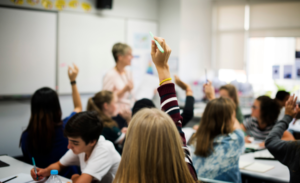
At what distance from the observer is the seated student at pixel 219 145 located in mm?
1960

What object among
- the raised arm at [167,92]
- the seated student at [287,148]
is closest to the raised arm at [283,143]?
the seated student at [287,148]

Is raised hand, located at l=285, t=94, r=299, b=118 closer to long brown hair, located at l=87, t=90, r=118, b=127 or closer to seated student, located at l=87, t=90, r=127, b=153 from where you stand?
seated student, located at l=87, t=90, r=127, b=153

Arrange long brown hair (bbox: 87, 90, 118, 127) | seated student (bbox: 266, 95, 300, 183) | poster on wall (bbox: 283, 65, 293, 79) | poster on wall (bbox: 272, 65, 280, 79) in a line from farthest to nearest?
poster on wall (bbox: 272, 65, 280, 79) → poster on wall (bbox: 283, 65, 293, 79) → long brown hair (bbox: 87, 90, 118, 127) → seated student (bbox: 266, 95, 300, 183)

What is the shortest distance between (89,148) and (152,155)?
0.91 meters

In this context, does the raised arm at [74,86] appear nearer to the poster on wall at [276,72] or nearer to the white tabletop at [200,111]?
the white tabletop at [200,111]

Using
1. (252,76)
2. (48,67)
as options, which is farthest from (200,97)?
(48,67)

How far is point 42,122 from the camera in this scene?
199 centimetres

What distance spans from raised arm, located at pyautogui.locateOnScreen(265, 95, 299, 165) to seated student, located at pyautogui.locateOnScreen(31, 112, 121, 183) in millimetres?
961

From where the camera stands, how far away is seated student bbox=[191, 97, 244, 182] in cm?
196

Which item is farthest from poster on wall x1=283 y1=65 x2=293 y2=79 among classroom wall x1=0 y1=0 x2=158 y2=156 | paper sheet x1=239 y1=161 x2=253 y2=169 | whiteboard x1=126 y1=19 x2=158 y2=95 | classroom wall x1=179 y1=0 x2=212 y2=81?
paper sheet x1=239 y1=161 x2=253 y2=169

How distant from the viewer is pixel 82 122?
163cm

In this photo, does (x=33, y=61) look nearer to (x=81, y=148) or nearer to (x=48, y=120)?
(x=48, y=120)

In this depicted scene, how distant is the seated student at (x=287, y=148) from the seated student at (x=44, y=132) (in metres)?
1.47

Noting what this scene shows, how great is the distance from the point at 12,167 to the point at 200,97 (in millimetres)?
3874
